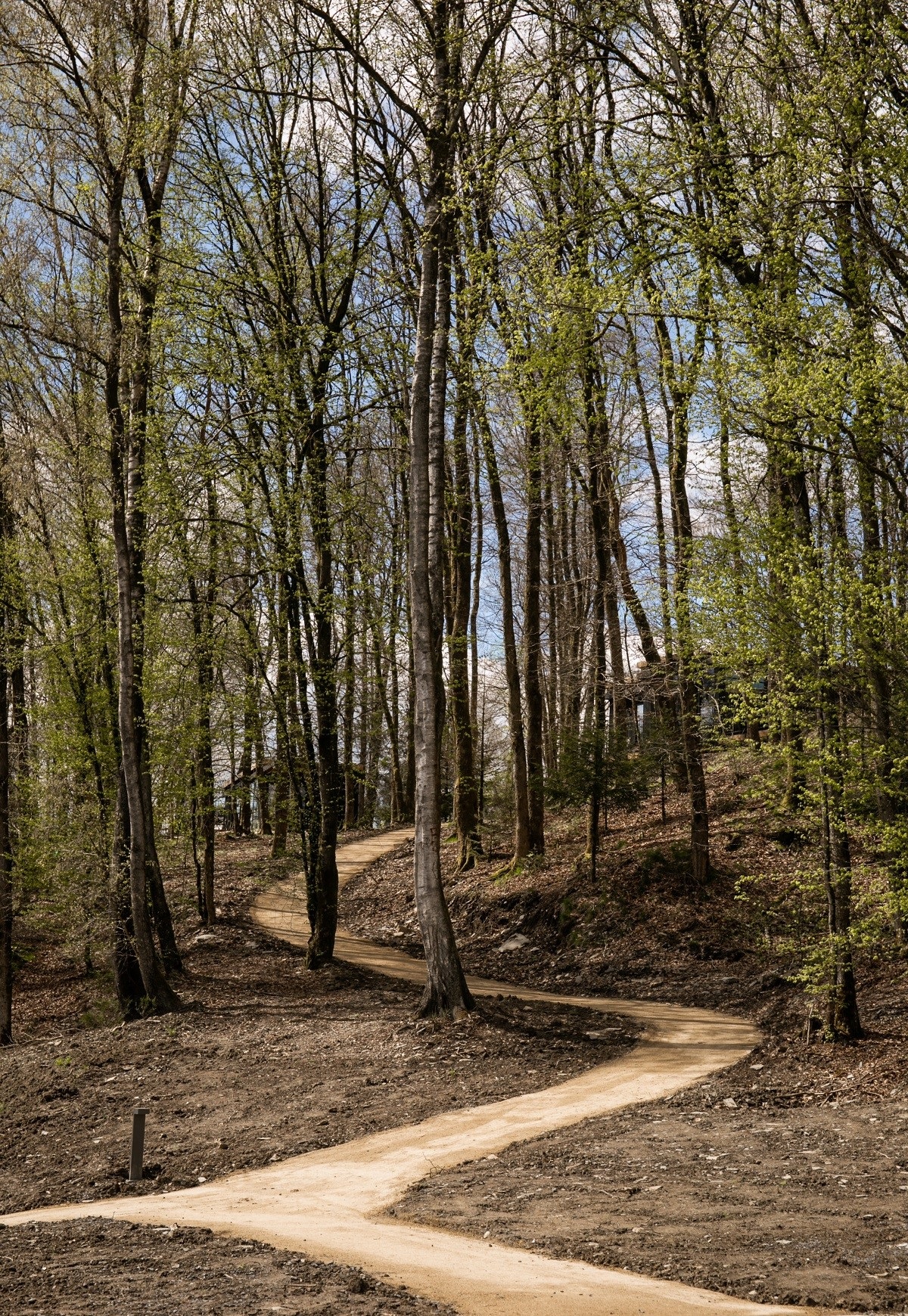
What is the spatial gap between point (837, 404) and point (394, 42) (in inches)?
356

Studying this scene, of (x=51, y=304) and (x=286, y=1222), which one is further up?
(x=51, y=304)

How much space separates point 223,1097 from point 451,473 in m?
14.2

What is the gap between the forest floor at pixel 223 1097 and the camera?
17.9 ft

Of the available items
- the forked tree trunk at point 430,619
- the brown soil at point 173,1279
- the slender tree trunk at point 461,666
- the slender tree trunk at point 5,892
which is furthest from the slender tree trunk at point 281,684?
the brown soil at point 173,1279

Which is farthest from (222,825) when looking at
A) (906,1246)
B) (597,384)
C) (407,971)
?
(906,1246)

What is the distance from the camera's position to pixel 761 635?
31.8 feet

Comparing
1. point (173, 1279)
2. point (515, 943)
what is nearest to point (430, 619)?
point (515, 943)

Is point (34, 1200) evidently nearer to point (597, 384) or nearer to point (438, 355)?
point (438, 355)

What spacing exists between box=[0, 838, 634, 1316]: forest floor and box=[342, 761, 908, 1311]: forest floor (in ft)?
4.98

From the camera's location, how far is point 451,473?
21875 millimetres

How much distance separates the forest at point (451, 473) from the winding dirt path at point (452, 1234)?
165 cm

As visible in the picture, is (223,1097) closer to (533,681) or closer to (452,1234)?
(452,1234)

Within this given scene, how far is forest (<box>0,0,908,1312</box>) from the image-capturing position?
966 cm

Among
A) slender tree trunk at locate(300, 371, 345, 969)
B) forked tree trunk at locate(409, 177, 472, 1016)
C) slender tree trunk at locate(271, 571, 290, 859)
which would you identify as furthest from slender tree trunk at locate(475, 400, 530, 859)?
forked tree trunk at locate(409, 177, 472, 1016)
